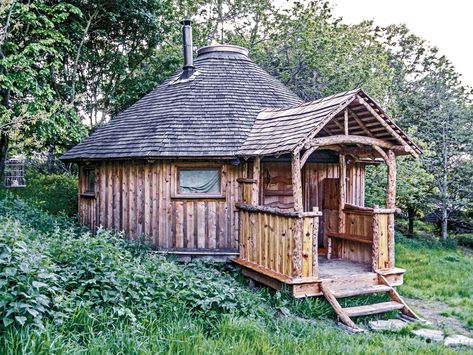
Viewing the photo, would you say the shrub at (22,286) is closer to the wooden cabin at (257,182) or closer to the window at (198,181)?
the wooden cabin at (257,182)

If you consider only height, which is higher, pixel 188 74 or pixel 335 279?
pixel 188 74

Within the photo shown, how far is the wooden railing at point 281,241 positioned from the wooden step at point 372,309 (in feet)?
2.63

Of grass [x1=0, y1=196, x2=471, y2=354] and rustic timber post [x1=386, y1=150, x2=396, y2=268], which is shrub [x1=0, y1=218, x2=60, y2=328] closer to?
grass [x1=0, y1=196, x2=471, y2=354]

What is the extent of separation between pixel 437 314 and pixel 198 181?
5.16 metres

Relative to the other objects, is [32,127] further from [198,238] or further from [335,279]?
[335,279]

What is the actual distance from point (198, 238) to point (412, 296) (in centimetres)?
446

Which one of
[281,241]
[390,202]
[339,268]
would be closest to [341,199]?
[390,202]

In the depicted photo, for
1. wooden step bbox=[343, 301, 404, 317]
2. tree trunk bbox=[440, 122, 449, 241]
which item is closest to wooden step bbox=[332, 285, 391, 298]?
wooden step bbox=[343, 301, 404, 317]

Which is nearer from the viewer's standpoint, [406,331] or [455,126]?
[406,331]

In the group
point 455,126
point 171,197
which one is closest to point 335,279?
point 171,197

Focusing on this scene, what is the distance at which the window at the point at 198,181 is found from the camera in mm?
8570

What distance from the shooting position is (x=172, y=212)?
8531 millimetres

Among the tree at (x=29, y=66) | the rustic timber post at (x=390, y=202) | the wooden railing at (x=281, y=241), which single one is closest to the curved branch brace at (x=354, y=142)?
the rustic timber post at (x=390, y=202)

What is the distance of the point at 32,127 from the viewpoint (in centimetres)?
1117
